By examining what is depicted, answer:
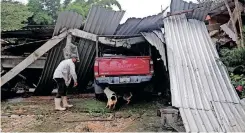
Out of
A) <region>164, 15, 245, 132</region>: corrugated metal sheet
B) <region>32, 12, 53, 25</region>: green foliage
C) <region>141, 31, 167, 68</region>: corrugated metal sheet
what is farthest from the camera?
<region>32, 12, 53, 25</region>: green foliage

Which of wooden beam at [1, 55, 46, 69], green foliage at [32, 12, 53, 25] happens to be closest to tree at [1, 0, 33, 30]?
green foliage at [32, 12, 53, 25]

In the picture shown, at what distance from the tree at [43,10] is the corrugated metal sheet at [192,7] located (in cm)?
988

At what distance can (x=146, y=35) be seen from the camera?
9117 mm

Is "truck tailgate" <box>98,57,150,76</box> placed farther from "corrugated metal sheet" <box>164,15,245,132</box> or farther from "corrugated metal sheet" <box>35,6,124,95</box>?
"corrugated metal sheet" <box>35,6,124,95</box>

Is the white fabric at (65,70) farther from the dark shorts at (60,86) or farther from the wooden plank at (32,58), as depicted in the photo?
the wooden plank at (32,58)

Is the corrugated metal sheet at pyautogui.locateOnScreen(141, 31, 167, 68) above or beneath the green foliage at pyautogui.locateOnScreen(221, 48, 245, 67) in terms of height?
above

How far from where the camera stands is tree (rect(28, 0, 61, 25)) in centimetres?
1734

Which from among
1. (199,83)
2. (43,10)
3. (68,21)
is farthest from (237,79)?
(43,10)

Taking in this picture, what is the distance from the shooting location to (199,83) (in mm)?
6461

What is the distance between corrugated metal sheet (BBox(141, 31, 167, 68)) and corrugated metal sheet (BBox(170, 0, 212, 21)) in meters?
0.94

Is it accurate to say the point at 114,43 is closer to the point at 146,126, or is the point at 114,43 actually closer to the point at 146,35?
the point at 146,35

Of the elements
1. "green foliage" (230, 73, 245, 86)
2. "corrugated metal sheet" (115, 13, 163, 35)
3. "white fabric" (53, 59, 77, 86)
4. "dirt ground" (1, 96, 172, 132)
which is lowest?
"dirt ground" (1, 96, 172, 132)

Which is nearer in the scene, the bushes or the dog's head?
the bushes

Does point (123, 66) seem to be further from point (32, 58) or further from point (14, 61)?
point (14, 61)
